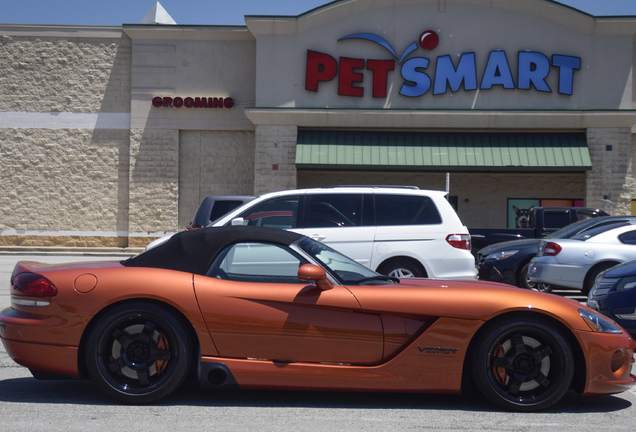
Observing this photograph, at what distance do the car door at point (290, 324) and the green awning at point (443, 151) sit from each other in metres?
18.2

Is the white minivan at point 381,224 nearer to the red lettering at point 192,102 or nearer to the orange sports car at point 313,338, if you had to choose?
the orange sports car at point 313,338

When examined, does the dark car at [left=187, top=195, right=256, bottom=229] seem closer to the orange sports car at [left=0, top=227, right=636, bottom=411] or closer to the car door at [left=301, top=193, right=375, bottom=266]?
the car door at [left=301, top=193, right=375, bottom=266]

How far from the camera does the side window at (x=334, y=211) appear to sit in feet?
31.6

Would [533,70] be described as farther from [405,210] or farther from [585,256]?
[405,210]

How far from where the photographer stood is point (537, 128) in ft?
76.7

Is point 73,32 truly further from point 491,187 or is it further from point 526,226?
point 526,226

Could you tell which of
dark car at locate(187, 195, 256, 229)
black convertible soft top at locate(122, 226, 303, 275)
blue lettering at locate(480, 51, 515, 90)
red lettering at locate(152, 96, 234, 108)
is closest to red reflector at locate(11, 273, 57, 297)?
black convertible soft top at locate(122, 226, 303, 275)

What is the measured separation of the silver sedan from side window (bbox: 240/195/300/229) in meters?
4.31

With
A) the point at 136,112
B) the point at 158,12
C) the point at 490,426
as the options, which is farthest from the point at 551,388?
the point at 158,12

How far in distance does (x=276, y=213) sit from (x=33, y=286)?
498 cm

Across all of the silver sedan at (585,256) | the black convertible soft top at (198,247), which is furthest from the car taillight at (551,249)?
the black convertible soft top at (198,247)

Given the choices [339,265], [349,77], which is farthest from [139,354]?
[349,77]

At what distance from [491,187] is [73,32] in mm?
16325

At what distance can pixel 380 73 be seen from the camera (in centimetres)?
2334
